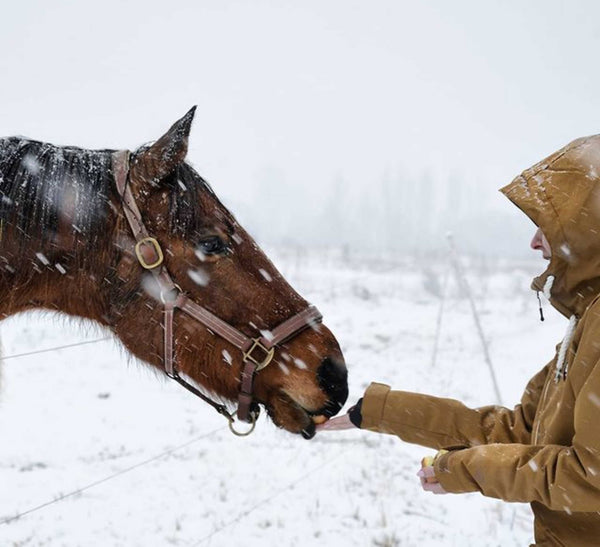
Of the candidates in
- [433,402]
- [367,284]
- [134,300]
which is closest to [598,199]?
[433,402]

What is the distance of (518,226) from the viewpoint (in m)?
93.2

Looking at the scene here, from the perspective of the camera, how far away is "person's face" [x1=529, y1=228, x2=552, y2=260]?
1.79 meters

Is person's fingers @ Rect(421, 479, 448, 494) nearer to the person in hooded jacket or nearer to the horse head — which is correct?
the person in hooded jacket

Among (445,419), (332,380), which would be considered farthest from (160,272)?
(445,419)

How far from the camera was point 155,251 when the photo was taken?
200 cm

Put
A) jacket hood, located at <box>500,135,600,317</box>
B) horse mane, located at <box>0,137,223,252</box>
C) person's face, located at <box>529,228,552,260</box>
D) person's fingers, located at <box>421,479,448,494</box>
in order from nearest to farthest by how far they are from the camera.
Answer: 1. jacket hood, located at <box>500,135,600,317</box>
2. person's fingers, located at <box>421,479,448,494</box>
3. person's face, located at <box>529,228,552,260</box>
4. horse mane, located at <box>0,137,223,252</box>

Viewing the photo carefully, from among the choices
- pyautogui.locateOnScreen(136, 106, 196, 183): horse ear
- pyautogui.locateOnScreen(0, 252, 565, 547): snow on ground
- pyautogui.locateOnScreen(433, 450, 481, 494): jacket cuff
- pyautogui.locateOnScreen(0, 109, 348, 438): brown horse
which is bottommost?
pyautogui.locateOnScreen(0, 252, 565, 547): snow on ground

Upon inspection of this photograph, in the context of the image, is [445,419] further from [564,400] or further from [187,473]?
[187,473]

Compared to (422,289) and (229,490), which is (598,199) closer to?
(229,490)

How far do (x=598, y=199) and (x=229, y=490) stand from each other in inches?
158

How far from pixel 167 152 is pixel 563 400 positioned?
5.99 ft

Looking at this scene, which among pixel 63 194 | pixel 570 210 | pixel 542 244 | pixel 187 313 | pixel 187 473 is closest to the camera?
pixel 570 210

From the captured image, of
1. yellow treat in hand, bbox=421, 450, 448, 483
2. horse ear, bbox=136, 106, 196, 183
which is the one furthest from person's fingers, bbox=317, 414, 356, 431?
horse ear, bbox=136, 106, 196, 183

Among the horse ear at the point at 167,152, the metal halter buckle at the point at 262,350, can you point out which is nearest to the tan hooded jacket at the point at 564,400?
the metal halter buckle at the point at 262,350
